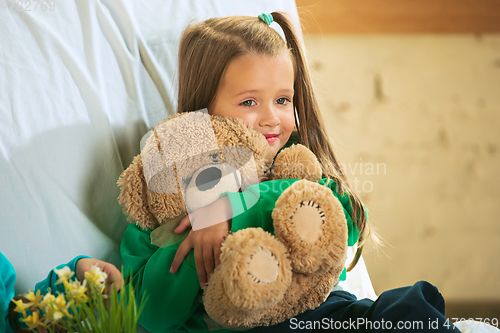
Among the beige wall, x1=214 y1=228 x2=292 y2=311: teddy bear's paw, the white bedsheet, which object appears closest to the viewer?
x1=214 y1=228 x2=292 y2=311: teddy bear's paw

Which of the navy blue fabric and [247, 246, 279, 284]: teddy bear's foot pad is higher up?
[247, 246, 279, 284]: teddy bear's foot pad

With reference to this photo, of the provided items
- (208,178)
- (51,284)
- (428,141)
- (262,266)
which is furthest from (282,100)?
(428,141)

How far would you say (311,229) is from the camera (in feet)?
1.69

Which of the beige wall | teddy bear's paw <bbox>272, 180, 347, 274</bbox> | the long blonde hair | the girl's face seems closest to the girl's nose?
the girl's face

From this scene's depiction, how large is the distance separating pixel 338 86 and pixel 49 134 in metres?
1.12

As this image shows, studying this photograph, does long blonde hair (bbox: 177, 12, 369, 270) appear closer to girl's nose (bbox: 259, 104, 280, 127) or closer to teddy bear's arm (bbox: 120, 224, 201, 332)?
girl's nose (bbox: 259, 104, 280, 127)

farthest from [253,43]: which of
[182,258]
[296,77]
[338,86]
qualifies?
[338,86]

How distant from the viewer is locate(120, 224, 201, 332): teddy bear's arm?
63 centimetres

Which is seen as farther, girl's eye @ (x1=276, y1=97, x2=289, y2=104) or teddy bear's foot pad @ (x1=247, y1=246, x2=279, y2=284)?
girl's eye @ (x1=276, y1=97, x2=289, y2=104)

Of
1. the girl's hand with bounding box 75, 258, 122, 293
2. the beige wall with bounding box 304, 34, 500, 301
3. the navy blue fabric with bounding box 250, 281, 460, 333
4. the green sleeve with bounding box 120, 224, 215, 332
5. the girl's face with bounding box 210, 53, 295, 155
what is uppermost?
the girl's face with bounding box 210, 53, 295, 155

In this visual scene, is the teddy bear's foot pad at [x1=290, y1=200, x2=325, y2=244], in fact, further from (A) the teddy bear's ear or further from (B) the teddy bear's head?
(A) the teddy bear's ear

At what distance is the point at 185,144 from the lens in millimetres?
621

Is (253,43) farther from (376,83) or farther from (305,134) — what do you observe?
(376,83)

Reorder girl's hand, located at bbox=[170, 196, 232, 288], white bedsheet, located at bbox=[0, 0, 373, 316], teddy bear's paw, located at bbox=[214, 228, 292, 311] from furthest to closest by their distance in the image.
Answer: white bedsheet, located at bbox=[0, 0, 373, 316]
girl's hand, located at bbox=[170, 196, 232, 288]
teddy bear's paw, located at bbox=[214, 228, 292, 311]
